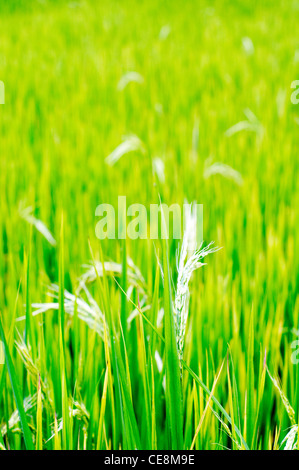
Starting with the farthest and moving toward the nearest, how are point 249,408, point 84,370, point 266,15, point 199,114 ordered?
1. point 266,15
2. point 199,114
3. point 84,370
4. point 249,408

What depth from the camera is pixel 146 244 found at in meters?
0.85

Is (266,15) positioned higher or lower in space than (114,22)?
higher

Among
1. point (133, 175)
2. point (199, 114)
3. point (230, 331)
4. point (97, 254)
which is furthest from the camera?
point (199, 114)

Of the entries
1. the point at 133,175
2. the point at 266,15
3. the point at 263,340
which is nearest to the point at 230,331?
the point at 263,340

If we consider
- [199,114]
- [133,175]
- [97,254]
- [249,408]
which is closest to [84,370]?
[249,408]

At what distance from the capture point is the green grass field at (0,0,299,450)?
0.48 m

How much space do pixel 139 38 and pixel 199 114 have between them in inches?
57.8

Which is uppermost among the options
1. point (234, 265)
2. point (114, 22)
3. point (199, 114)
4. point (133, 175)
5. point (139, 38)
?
point (114, 22)

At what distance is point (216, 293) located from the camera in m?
0.75

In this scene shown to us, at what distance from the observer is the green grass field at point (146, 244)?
1.59 feet

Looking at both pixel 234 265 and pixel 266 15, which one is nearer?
pixel 234 265

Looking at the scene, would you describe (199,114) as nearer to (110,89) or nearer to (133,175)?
(110,89)

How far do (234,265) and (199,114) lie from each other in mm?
1033

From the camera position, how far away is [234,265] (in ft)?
3.01
